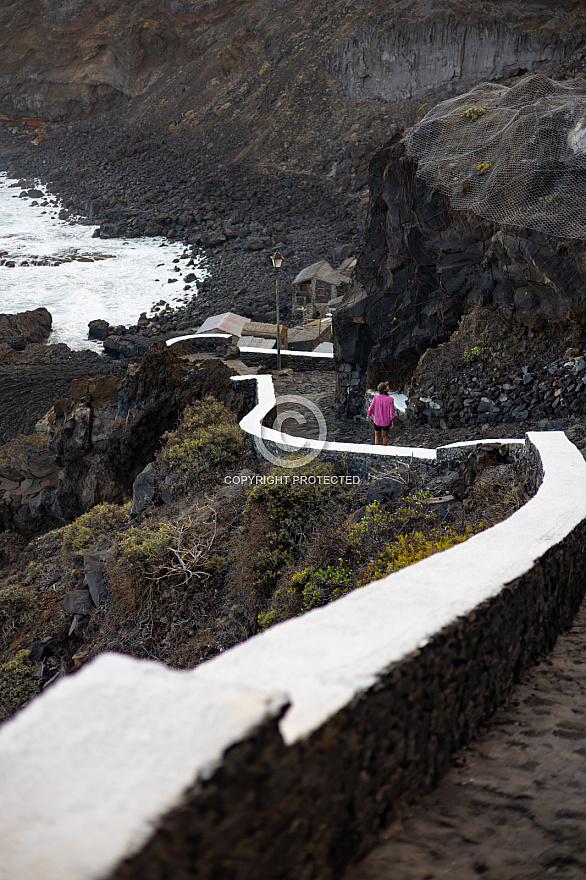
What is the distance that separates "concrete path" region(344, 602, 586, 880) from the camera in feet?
5.38

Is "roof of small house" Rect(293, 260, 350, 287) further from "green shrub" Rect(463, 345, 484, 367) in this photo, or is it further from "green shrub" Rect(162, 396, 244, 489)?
"green shrub" Rect(162, 396, 244, 489)

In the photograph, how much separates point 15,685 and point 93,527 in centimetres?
281

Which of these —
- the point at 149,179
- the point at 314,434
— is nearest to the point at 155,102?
the point at 149,179

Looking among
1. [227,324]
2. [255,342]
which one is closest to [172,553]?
[255,342]

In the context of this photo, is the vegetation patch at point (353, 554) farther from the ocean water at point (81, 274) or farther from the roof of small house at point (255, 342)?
the ocean water at point (81, 274)

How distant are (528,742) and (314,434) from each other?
7718mm

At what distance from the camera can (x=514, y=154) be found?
883cm

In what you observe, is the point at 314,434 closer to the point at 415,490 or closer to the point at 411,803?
the point at 415,490

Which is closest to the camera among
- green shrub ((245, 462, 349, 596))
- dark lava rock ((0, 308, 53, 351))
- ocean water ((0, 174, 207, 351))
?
green shrub ((245, 462, 349, 596))

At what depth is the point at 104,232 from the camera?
36.5m

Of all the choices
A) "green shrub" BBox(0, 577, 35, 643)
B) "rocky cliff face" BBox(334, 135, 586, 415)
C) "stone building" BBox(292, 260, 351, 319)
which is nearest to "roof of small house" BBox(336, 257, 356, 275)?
"stone building" BBox(292, 260, 351, 319)

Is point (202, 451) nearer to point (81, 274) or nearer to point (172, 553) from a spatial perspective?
point (172, 553)

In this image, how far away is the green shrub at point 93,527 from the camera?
30.4ft

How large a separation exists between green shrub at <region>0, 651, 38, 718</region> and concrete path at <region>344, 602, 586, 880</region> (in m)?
6.18
